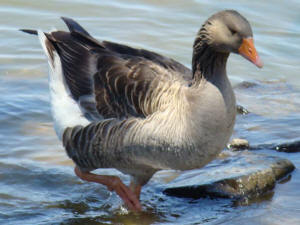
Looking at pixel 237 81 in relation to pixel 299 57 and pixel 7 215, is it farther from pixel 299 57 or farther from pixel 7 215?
pixel 7 215

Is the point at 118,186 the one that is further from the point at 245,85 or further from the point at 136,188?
the point at 245,85

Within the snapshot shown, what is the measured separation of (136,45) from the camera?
34.5 ft

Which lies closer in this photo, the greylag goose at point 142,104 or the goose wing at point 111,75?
the greylag goose at point 142,104

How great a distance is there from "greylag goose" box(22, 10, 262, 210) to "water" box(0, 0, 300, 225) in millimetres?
398

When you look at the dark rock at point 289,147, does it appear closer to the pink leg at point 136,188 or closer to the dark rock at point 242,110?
the dark rock at point 242,110

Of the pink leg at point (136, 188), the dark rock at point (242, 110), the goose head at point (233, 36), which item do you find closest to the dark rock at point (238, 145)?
the dark rock at point (242, 110)

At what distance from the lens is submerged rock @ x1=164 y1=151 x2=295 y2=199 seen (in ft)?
20.8

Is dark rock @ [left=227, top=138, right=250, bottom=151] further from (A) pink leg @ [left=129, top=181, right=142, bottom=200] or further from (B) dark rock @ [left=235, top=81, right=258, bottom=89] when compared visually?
(B) dark rock @ [left=235, top=81, right=258, bottom=89]

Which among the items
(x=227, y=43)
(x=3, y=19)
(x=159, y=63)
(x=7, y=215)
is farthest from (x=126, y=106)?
(x=3, y=19)

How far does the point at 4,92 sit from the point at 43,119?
89cm

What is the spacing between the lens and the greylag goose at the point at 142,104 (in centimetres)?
541

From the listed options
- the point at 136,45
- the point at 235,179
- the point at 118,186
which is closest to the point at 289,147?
the point at 235,179

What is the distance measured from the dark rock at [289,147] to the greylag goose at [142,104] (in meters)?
1.76

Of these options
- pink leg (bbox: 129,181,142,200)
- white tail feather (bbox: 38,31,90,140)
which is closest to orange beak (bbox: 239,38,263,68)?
white tail feather (bbox: 38,31,90,140)
